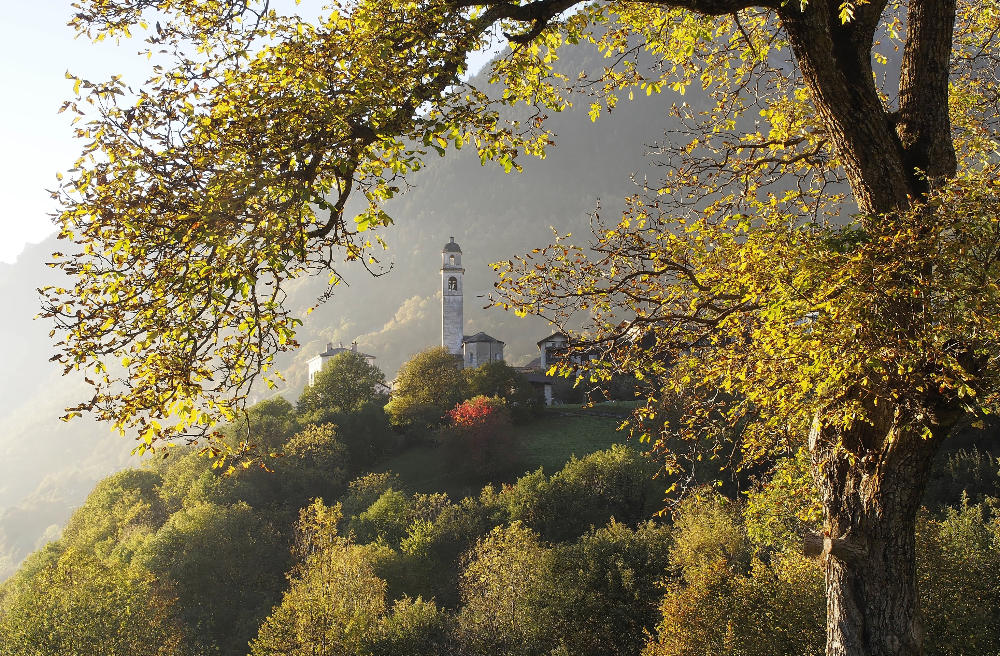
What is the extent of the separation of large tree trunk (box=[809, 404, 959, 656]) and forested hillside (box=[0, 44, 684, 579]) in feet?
385

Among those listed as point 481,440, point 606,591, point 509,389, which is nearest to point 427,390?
point 509,389

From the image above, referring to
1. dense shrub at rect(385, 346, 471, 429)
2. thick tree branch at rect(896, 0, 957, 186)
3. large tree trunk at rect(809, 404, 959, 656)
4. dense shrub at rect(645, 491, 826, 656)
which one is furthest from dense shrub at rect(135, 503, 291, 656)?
thick tree branch at rect(896, 0, 957, 186)

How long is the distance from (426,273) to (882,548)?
512ft

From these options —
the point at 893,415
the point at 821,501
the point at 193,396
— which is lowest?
the point at 821,501

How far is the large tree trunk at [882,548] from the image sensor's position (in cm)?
447

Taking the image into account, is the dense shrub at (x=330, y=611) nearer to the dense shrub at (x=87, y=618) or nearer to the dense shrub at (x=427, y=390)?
the dense shrub at (x=87, y=618)

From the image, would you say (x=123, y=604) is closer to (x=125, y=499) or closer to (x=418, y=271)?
(x=125, y=499)

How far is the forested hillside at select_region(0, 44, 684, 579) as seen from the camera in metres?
130

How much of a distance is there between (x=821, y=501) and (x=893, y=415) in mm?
1066

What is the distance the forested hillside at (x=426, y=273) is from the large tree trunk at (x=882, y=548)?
11740cm

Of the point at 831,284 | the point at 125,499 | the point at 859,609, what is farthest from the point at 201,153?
the point at 125,499

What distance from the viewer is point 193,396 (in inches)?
164

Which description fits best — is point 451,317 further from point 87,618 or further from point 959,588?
point 959,588

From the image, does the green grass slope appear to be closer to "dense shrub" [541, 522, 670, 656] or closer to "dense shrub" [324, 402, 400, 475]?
"dense shrub" [324, 402, 400, 475]
